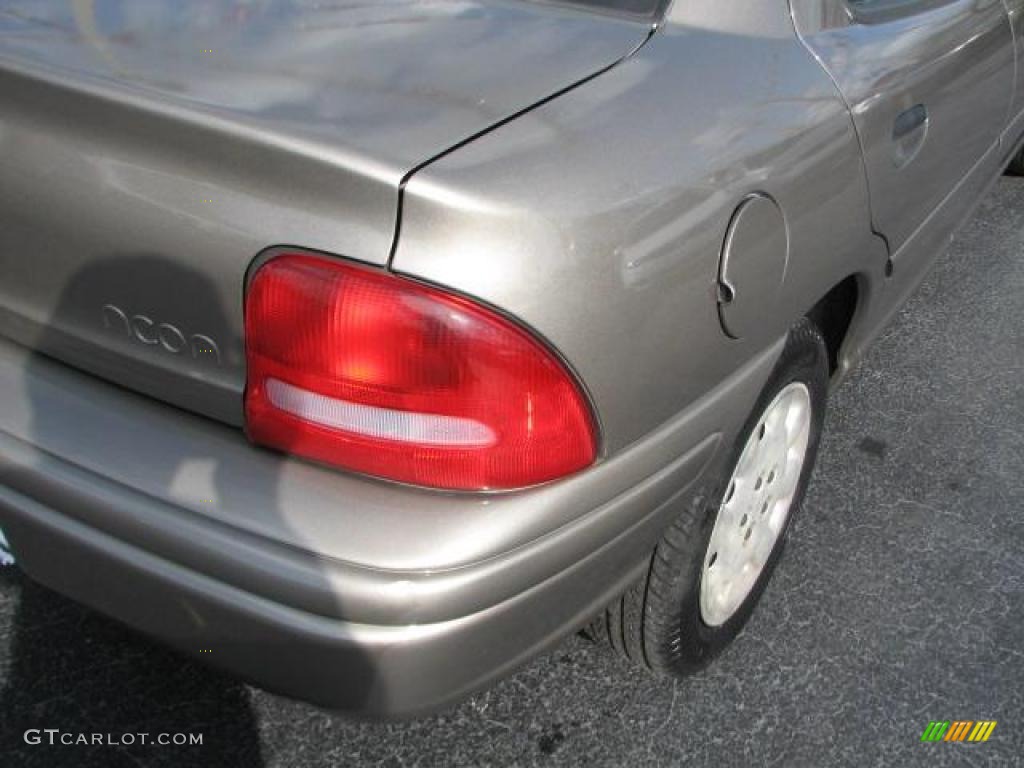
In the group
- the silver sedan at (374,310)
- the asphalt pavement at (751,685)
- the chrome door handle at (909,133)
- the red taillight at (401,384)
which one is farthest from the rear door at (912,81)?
the red taillight at (401,384)

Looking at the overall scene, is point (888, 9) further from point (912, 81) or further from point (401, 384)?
point (401, 384)

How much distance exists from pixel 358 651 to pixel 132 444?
0.42 meters

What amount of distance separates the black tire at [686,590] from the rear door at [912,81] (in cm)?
33

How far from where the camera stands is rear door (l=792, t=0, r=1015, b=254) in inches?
71.6

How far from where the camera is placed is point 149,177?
1.26 m

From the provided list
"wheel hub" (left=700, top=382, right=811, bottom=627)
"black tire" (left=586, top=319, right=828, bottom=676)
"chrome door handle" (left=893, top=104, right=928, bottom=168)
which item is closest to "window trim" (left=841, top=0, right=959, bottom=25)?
"chrome door handle" (left=893, top=104, right=928, bottom=168)

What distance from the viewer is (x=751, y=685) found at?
2010 mm

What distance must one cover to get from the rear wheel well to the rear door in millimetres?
135

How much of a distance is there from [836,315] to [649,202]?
1.04 meters

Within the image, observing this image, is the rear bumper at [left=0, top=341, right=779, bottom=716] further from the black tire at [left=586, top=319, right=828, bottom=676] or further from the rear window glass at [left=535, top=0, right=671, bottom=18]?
the rear window glass at [left=535, top=0, right=671, bottom=18]

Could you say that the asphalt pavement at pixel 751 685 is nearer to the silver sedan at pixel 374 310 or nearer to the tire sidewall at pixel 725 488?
the tire sidewall at pixel 725 488

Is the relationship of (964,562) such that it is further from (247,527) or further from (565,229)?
(247,527)

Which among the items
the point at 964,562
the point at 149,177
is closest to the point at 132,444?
the point at 149,177

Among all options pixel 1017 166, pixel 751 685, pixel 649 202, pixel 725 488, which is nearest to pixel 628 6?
pixel 649 202
